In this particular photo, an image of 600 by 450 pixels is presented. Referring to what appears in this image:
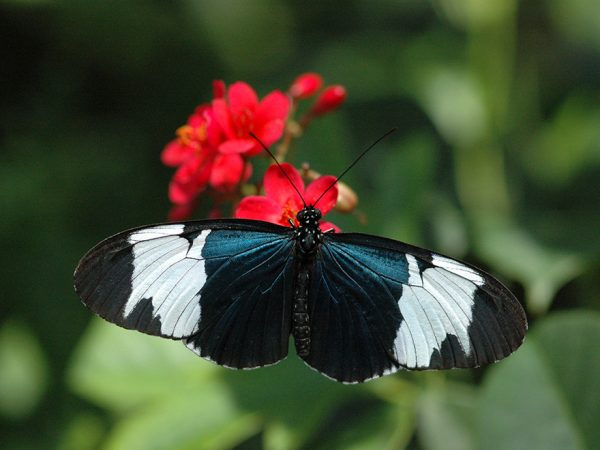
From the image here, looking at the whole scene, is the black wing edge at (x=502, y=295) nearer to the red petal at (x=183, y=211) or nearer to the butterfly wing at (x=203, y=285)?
the butterfly wing at (x=203, y=285)

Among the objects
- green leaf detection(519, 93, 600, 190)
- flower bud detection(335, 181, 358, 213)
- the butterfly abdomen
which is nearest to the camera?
the butterfly abdomen

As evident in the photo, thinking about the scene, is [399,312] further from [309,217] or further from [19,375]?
[19,375]

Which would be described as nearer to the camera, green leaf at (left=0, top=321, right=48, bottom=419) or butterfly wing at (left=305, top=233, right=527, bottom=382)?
butterfly wing at (left=305, top=233, right=527, bottom=382)

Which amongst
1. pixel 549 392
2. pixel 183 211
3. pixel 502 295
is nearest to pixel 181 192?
pixel 183 211

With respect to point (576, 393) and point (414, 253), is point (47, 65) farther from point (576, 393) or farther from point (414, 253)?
point (576, 393)

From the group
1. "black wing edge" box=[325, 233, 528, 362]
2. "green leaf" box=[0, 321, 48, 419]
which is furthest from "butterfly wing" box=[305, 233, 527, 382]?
"green leaf" box=[0, 321, 48, 419]

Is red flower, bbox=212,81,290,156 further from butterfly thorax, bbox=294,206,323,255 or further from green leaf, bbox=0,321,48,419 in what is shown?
green leaf, bbox=0,321,48,419

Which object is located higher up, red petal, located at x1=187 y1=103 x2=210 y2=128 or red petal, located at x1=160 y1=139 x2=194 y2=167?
red petal, located at x1=187 y1=103 x2=210 y2=128

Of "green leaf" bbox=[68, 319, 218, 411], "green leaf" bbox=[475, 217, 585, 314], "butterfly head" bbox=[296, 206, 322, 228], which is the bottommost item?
"green leaf" bbox=[68, 319, 218, 411]
